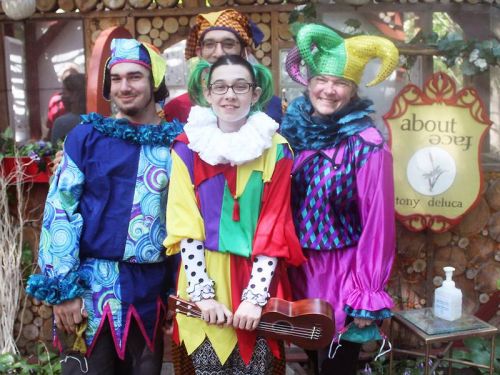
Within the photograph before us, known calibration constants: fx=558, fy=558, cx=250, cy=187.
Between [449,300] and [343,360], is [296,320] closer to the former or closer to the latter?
[343,360]

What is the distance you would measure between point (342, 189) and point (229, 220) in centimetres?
46

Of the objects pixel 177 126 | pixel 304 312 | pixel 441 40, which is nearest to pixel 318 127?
pixel 177 126

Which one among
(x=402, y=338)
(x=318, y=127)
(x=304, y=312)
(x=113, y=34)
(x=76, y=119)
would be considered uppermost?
(x=113, y=34)

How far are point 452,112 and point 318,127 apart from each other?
4.29 feet

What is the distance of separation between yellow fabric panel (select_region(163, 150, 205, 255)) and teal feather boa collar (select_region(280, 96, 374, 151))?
1.62ft

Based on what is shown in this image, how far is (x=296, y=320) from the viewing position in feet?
6.24

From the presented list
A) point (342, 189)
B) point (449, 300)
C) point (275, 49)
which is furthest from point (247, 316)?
point (275, 49)

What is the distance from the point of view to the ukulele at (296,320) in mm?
1889

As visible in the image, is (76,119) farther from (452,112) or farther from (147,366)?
(452,112)

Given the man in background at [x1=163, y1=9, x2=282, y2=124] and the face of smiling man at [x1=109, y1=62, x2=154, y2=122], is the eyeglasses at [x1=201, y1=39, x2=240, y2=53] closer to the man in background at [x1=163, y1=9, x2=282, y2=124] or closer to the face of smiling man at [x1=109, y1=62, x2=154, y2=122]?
the man in background at [x1=163, y1=9, x2=282, y2=124]

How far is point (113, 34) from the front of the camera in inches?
98.3

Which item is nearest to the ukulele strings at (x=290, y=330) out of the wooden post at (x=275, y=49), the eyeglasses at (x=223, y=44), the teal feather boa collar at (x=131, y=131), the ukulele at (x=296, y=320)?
the ukulele at (x=296, y=320)

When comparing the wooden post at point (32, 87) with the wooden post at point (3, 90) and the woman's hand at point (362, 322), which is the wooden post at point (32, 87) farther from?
the woman's hand at point (362, 322)

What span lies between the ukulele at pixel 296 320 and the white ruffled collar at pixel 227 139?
508 millimetres
